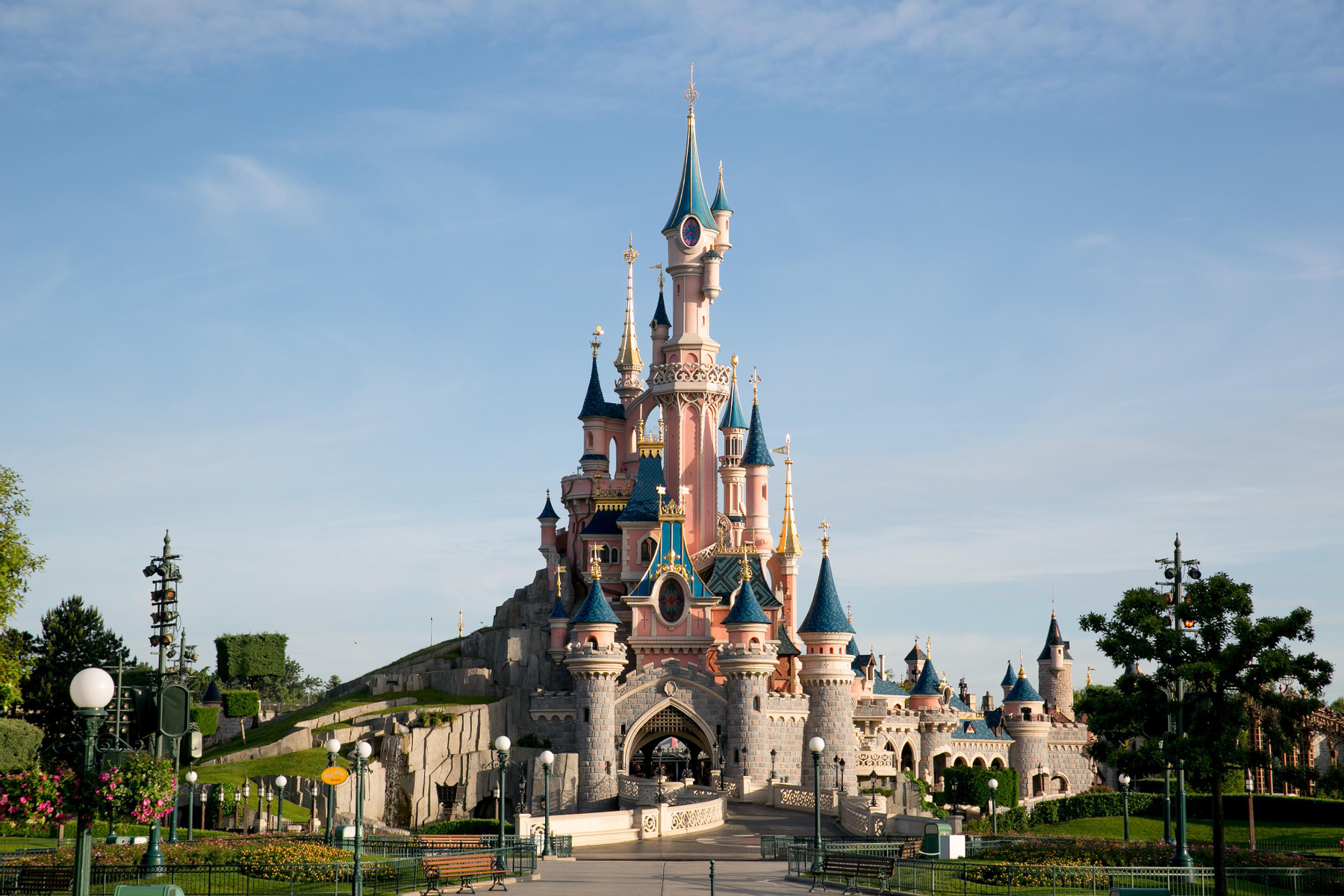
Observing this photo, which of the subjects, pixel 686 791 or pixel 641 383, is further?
pixel 641 383

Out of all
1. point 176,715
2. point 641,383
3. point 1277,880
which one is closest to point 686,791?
point 1277,880

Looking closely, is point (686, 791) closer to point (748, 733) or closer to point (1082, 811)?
point (748, 733)

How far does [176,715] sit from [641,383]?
69653 mm

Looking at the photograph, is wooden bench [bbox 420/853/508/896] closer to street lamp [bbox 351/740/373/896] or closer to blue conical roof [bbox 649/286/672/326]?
street lamp [bbox 351/740/373/896]

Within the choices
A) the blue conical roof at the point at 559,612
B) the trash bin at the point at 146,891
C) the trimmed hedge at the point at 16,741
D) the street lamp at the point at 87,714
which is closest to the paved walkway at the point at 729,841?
the trimmed hedge at the point at 16,741

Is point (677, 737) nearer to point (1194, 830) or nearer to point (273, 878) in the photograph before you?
point (1194, 830)

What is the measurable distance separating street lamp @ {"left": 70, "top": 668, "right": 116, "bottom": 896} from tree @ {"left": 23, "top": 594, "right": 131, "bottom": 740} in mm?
48530

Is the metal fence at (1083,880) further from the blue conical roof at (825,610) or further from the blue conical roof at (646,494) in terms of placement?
the blue conical roof at (646,494)

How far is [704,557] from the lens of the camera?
7325 centimetres

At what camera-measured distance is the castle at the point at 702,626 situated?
204 ft

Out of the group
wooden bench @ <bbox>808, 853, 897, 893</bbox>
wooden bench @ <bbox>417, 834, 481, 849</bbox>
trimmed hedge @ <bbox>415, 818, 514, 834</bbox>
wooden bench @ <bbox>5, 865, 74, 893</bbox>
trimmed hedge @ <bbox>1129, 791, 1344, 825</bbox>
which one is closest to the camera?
wooden bench @ <bbox>5, 865, 74, 893</bbox>

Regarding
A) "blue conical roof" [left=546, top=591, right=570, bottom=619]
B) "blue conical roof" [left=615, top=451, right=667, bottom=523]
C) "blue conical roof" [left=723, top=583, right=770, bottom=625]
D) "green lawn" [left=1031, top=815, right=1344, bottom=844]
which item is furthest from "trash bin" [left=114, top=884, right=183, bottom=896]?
"blue conical roof" [left=615, top=451, right=667, bottom=523]

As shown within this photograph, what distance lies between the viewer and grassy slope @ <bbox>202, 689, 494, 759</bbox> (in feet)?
199

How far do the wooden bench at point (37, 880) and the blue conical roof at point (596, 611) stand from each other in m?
38.4
